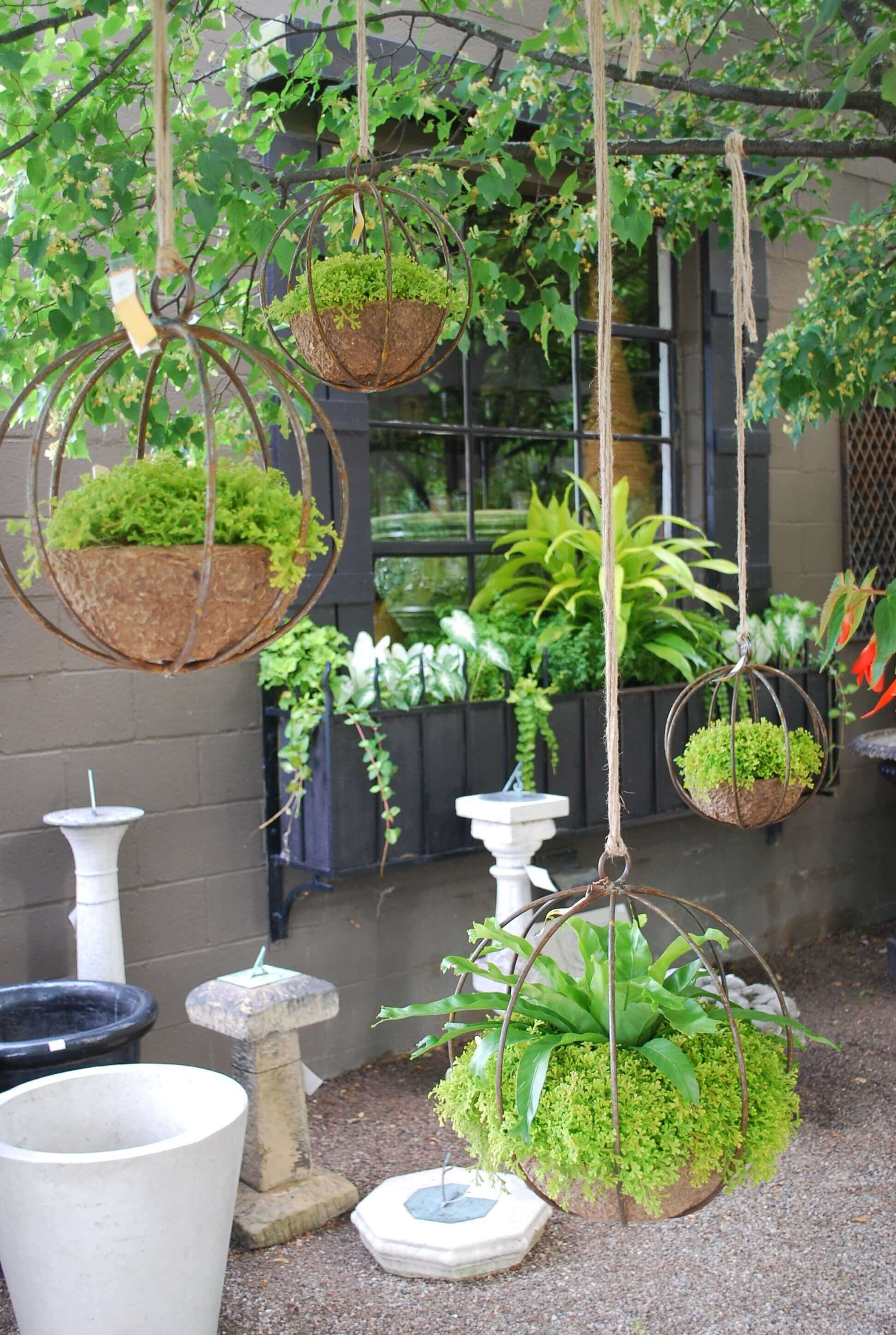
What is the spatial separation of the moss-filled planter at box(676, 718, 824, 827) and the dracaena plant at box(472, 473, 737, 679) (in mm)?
1239

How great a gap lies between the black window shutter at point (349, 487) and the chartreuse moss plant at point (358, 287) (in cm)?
144

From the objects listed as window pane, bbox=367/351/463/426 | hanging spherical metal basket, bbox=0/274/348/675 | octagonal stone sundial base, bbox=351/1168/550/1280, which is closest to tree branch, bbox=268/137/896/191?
hanging spherical metal basket, bbox=0/274/348/675

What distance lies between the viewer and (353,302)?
1.86 m

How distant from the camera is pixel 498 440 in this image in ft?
13.4

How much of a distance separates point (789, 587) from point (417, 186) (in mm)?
2880

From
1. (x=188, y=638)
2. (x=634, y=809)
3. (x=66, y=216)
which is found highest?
(x=66, y=216)

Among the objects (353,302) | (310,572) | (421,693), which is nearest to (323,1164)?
(421,693)

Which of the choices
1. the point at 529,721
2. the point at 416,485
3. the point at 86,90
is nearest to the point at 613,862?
the point at 86,90

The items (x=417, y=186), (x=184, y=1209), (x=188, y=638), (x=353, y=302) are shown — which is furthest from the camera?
(x=417, y=186)

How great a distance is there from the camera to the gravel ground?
7.61ft

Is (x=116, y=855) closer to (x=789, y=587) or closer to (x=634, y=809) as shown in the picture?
(x=634, y=809)

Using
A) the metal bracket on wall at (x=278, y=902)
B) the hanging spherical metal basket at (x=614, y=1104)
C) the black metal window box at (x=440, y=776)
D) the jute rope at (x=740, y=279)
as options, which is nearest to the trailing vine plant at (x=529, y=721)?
the black metal window box at (x=440, y=776)

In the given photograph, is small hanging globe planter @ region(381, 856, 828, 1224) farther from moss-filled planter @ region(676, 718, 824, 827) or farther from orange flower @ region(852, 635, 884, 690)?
→ moss-filled planter @ region(676, 718, 824, 827)

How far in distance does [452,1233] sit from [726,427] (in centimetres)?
300
